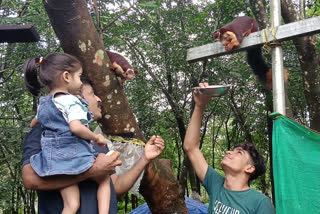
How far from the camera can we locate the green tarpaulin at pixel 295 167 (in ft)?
5.80

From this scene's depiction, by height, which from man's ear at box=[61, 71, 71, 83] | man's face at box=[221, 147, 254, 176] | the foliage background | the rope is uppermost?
the foliage background

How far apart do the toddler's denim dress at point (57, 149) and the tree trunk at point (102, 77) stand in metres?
0.49

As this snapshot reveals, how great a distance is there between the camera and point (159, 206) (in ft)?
7.65

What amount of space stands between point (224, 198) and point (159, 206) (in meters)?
0.53

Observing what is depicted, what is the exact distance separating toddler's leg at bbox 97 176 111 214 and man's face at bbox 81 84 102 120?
1.37 feet

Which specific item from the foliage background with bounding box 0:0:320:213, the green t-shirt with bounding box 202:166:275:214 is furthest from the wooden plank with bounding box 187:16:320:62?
the foliage background with bounding box 0:0:320:213

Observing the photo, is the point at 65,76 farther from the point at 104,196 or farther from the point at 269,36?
the point at 269,36

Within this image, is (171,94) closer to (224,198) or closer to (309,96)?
(309,96)

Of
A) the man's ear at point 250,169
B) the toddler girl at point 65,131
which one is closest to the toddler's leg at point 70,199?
the toddler girl at point 65,131

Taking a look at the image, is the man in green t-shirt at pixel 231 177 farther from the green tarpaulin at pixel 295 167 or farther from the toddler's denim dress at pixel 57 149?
the toddler's denim dress at pixel 57 149

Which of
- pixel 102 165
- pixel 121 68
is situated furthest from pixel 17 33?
pixel 102 165

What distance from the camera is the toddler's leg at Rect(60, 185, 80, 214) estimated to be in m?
1.50

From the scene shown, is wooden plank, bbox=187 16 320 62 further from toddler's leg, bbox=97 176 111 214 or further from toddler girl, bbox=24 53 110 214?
toddler's leg, bbox=97 176 111 214

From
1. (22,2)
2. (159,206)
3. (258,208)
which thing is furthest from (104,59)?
(22,2)
